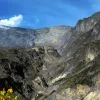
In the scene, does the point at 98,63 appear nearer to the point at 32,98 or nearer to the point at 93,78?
the point at 93,78

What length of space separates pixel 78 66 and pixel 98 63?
1557 inches

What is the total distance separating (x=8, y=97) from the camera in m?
22.6

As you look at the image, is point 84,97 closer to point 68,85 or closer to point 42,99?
point 68,85

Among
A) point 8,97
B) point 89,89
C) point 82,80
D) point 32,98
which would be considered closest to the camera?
point 8,97

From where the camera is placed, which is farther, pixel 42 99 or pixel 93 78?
pixel 42 99

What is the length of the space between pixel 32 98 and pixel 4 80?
20.3 m

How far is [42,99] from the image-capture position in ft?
515

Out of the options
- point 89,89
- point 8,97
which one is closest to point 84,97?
point 89,89

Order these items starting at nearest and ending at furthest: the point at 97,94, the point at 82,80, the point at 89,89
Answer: the point at 97,94, the point at 89,89, the point at 82,80

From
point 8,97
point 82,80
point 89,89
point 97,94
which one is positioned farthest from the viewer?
point 82,80

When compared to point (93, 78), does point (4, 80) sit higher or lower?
higher

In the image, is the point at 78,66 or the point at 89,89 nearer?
the point at 89,89

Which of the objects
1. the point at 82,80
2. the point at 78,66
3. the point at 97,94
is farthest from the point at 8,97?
the point at 78,66

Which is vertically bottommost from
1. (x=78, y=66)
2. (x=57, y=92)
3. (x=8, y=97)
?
(x=8, y=97)
